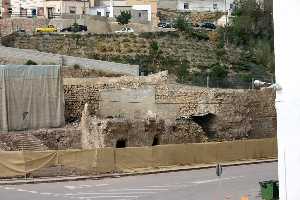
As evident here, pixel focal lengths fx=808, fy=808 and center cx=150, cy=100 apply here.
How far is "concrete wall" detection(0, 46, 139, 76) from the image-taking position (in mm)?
66500

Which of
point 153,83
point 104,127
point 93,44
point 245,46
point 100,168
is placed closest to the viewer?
point 100,168

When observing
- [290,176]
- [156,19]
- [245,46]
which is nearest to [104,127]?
[290,176]

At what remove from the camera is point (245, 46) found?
8556cm

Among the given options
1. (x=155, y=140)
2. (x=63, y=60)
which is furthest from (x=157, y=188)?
(x=63, y=60)

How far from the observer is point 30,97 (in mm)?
51656

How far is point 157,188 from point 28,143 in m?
13.0

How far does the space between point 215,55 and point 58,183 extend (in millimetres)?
45840

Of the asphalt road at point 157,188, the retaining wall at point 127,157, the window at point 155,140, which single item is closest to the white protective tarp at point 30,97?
the window at point 155,140

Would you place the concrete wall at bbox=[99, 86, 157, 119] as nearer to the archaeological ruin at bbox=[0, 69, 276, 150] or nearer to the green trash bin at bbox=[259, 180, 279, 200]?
the archaeological ruin at bbox=[0, 69, 276, 150]

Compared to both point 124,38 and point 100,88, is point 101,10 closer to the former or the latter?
point 124,38

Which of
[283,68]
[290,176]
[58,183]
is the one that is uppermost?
[283,68]

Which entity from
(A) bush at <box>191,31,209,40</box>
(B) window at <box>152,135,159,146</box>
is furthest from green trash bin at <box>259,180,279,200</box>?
(A) bush at <box>191,31,209,40</box>

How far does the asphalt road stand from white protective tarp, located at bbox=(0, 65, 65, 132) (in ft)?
41.8

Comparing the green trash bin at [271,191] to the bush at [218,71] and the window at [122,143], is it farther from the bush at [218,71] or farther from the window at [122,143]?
the bush at [218,71]
